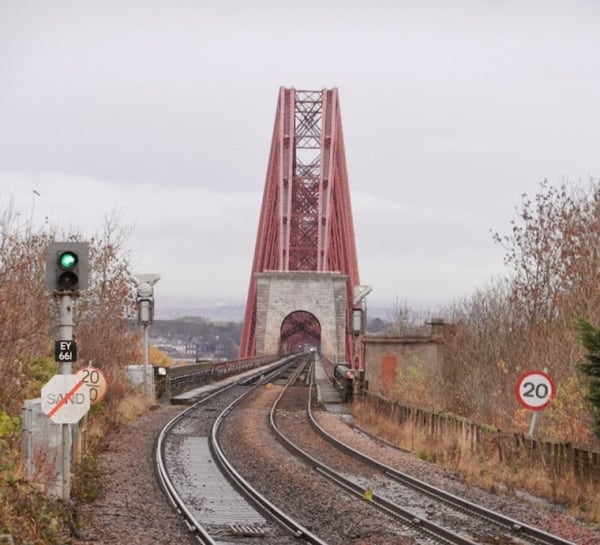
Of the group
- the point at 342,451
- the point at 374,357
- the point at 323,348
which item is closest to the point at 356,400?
the point at 374,357

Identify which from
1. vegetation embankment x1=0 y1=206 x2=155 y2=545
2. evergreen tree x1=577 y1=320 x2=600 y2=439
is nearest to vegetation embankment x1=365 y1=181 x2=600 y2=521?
evergreen tree x1=577 y1=320 x2=600 y2=439

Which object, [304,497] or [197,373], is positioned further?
[197,373]

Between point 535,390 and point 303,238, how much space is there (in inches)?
3561

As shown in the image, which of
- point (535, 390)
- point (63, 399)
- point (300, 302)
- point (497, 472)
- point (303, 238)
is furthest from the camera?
point (303, 238)

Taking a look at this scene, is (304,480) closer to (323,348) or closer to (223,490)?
(223,490)

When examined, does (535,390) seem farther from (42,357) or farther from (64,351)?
(42,357)

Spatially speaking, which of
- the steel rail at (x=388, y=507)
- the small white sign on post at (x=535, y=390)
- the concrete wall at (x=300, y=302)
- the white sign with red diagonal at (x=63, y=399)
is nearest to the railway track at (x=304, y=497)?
the steel rail at (x=388, y=507)

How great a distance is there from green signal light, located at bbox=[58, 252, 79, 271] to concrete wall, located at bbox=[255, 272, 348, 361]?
2893 inches

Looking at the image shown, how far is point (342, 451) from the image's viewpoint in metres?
18.9

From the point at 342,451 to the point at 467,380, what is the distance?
11462mm

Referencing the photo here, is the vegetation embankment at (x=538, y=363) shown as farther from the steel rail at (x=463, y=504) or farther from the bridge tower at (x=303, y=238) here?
the bridge tower at (x=303, y=238)

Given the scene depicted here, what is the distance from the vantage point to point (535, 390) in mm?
14250

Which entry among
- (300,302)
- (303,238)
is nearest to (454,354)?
(300,302)

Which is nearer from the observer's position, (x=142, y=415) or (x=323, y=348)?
(x=142, y=415)
